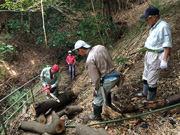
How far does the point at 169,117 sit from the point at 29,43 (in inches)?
466

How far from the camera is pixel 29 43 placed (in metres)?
12.0

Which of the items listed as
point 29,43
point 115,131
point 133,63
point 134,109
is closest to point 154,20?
point 134,109

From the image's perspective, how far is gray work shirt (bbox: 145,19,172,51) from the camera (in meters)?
2.57

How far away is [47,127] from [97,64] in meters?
1.88

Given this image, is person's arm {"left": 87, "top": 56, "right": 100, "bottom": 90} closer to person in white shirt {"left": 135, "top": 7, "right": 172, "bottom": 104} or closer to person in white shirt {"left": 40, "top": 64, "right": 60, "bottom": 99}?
person in white shirt {"left": 135, "top": 7, "right": 172, "bottom": 104}

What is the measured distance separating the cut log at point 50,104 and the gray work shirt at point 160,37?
11.7 feet

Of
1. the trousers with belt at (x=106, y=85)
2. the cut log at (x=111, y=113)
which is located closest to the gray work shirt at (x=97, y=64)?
the trousers with belt at (x=106, y=85)

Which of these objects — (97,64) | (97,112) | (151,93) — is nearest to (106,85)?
(97,64)

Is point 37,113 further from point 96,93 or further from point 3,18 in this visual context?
point 3,18

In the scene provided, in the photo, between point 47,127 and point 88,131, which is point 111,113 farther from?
point 47,127

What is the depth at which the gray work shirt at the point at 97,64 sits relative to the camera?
2.84 meters

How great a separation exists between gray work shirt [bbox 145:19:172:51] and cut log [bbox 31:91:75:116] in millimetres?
3565

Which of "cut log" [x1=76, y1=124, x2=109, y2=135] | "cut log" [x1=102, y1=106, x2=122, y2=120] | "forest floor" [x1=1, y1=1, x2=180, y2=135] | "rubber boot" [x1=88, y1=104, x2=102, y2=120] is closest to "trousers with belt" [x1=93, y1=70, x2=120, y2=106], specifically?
"rubber boot" [x1=88, y1=104, x2=102, y2=120]

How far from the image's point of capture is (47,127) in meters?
3.22
